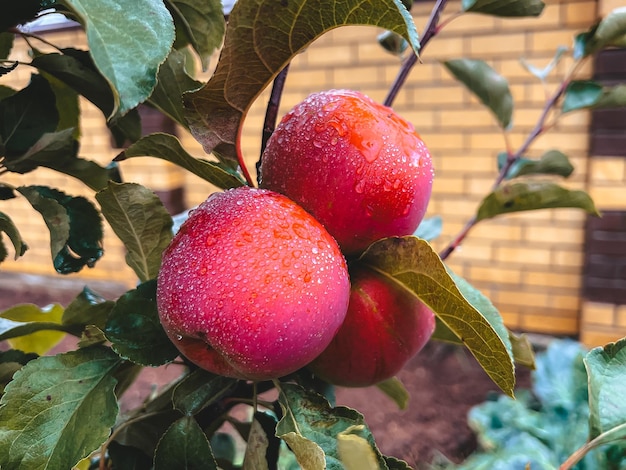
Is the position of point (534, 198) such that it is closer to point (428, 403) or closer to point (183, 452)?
point (183, 452)

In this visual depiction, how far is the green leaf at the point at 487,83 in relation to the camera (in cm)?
81

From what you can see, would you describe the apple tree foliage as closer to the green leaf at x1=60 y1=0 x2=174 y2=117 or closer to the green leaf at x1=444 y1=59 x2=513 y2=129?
the green leaf at x1=60 y1=0 x2=174 y2=117

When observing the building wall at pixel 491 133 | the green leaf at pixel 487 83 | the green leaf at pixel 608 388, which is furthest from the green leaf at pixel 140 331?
the building wall at pixel 491 133

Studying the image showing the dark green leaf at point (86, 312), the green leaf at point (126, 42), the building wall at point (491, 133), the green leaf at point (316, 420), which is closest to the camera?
the green leaf at point (126, 42)

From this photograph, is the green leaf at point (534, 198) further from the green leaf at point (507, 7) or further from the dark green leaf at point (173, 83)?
the dark green leaf at point (173, 83)

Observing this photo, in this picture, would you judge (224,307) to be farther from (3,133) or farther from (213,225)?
(3,133)

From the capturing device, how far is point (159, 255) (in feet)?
1.59

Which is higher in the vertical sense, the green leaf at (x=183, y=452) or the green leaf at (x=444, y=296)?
the green leaf at (x=444, y=296)

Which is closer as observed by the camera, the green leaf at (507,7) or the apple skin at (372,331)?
the apple skin at (372,331)

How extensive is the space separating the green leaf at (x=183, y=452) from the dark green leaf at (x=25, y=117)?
27 centimetres

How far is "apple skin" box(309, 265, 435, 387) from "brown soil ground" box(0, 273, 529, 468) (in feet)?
5.32

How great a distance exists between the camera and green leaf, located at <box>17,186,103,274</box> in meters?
0.45

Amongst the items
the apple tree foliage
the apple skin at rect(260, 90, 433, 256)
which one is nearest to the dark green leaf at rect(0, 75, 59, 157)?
the apple tree foliage

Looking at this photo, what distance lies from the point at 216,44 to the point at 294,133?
0.12 metres
